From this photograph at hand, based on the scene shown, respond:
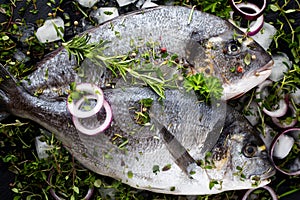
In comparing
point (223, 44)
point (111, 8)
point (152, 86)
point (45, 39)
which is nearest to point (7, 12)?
point (45, 39)

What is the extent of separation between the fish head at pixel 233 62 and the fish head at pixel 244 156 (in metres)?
0.21

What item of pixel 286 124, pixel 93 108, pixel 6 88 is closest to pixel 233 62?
pixel 286 124

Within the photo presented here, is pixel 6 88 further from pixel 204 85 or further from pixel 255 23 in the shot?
pixel 255 23

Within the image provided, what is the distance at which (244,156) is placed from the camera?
3.02m

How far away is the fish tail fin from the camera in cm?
300

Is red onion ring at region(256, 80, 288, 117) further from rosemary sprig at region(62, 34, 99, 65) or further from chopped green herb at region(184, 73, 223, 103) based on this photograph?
rosemary sprig at region(62, 34, 99, 65)

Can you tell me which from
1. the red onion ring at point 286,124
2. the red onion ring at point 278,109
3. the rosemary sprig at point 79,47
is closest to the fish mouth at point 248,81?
the red onion ring at point 278,109

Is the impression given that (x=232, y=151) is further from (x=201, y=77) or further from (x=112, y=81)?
(x=112, y=81)

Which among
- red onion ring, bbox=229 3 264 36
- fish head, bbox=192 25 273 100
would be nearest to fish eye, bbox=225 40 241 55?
fish head, bbox=192 25 273 100

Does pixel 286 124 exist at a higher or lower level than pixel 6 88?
lower

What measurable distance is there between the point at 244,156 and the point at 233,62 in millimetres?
453

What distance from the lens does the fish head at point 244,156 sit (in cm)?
302

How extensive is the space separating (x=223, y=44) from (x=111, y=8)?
64 cm

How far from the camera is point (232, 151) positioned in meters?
3.03
